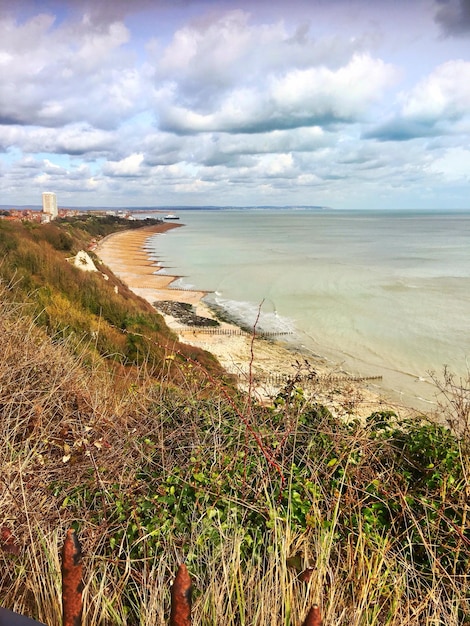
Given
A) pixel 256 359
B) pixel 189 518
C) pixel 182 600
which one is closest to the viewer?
pixel 182 600

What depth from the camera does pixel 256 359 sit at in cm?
1666

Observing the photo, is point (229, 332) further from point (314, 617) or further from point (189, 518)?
point (314, 617)

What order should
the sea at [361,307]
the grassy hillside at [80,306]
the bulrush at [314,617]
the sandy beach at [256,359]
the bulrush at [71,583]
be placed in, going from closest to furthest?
the bulrush at [314,617] < the bulrush at [71,583] < the sandy beach at [256,359] < the grassy hillside at [80,306] < the sea at [361,307]

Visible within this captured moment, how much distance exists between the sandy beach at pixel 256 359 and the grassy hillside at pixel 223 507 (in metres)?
0.64

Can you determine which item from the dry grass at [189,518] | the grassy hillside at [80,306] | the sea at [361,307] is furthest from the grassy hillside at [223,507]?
the grassy hillside at [80,306]

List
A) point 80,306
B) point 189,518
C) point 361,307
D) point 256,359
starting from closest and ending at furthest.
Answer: point 189,518, point 80,306, point 256,359, point 361,307

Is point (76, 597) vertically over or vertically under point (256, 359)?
over

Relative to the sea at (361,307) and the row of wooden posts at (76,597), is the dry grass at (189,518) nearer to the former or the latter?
the row of wooden posts at (76,597)

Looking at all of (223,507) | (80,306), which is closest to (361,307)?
(80,306)

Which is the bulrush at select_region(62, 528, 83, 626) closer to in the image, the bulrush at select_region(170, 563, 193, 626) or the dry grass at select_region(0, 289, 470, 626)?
the bulrush at select_region(170, 563, 193, 626)

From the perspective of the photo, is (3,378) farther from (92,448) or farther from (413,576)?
(413,576)

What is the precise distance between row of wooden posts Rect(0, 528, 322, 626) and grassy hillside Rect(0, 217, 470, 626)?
0.56 metres

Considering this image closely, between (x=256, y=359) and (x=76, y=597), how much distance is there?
15.1m

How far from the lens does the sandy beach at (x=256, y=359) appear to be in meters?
5.10
